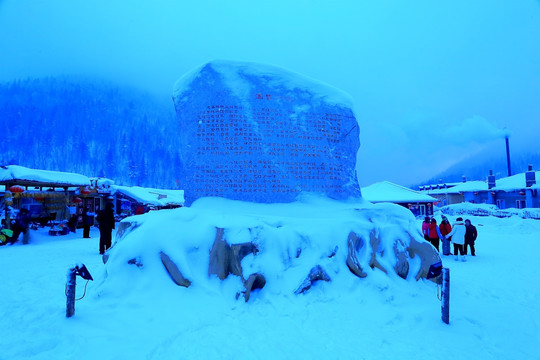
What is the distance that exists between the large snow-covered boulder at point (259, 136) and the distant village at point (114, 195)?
7.62 m

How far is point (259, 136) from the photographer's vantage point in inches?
249

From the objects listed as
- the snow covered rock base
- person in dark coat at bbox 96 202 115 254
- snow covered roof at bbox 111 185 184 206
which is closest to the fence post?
the snow covered rock base

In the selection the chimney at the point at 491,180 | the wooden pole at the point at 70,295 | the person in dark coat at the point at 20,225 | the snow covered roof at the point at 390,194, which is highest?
the chimney at the point at 491,180

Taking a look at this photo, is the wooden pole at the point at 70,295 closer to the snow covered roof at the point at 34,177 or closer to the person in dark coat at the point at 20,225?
the person in dark coat at the point at 20,225

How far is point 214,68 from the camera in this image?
21.8 ft

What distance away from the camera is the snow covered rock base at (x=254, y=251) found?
15.3ft

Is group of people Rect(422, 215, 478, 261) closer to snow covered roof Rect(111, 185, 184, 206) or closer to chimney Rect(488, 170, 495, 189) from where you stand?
snow covered roof Rect(111, 185, 184, 206)

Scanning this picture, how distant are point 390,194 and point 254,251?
24.2 m

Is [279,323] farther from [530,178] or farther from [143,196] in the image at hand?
[530,178]

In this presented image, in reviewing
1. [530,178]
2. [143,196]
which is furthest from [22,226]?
[530,178]

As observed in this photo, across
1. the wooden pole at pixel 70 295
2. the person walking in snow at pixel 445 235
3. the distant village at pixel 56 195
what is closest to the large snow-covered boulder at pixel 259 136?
the wooden pole at pixel 70 295

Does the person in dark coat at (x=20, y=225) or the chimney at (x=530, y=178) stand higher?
the chimney at (x=530, y=178)

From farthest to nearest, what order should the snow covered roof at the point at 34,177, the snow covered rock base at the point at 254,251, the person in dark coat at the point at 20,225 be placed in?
the snow covered roof at the point at 34,177
the person in dark coat at the point at 20,225
the snow covered rock base at the point at 254,251

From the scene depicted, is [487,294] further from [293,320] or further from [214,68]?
[214,68]
